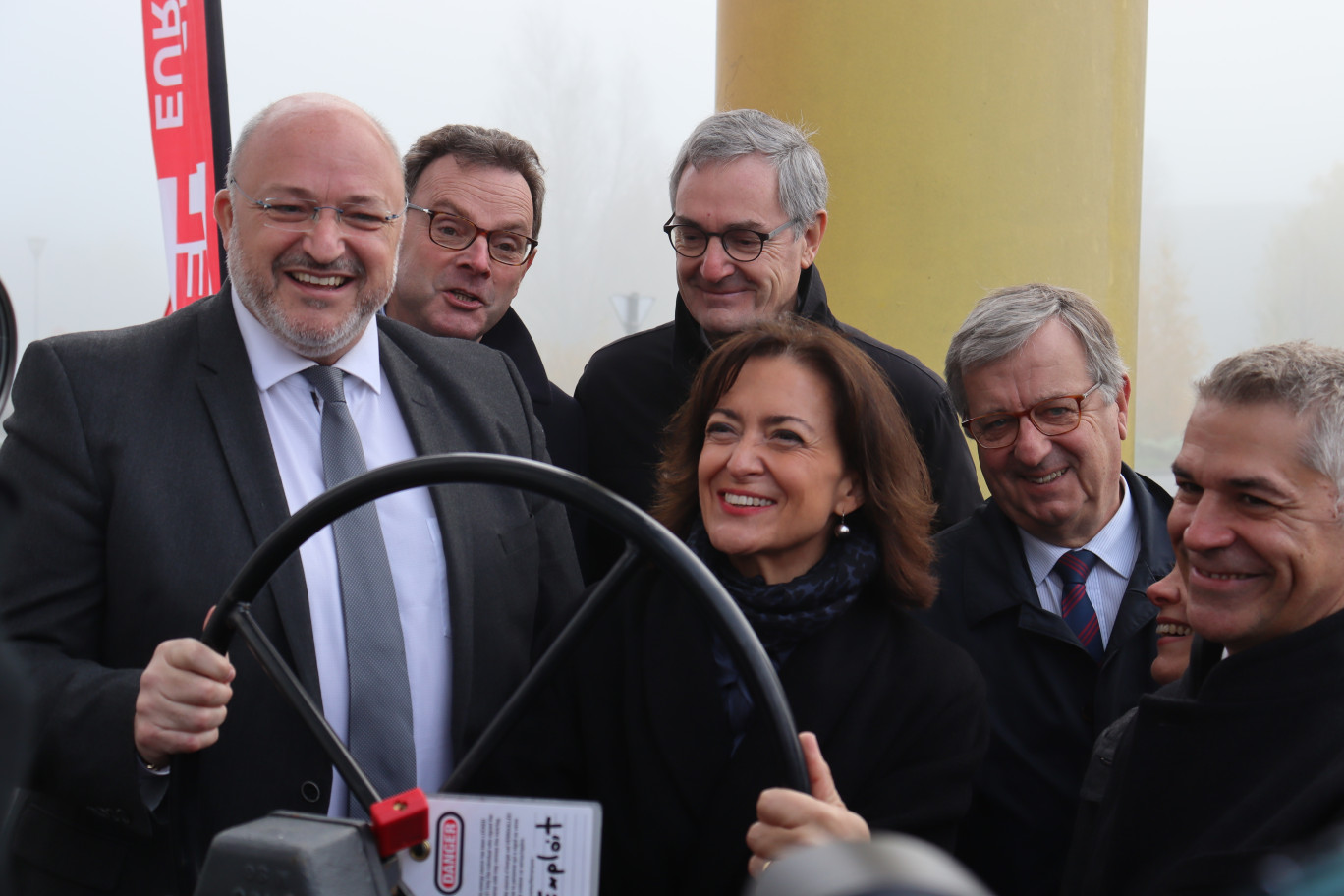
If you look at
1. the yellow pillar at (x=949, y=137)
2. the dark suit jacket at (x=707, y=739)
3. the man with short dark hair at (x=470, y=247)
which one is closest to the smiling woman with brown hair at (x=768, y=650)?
the dark suit jacket at (x=707, y=739)

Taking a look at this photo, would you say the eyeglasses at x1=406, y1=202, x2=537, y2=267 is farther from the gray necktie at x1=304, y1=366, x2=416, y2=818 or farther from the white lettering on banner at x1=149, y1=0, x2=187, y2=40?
the white lettering on banner at x1=149, y1=0, x2=187, y2=40

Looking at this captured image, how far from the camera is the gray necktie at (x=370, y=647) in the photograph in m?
1.61

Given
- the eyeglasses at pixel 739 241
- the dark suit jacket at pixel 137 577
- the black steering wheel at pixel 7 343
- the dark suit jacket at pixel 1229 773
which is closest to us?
the black steering wheel at pixel 7 343

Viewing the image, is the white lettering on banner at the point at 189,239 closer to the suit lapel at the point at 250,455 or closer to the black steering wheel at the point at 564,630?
the suit lapel at the point at 250,455

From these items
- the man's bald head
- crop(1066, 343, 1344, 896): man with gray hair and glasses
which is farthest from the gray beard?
crop(1066, 343, 1344, 896): man with gray hair and glasses

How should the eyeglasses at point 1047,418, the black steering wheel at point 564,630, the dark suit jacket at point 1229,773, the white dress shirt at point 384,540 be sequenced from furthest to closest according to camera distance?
A: the eyeglasses at point 1047,418 < the white dress shirt at point 384,540 < the dark suit jacket at point 1229,773 < the black steering wheel at point 564,630

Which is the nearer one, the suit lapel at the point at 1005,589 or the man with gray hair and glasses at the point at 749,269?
the suit lapel at the point at 1005,589

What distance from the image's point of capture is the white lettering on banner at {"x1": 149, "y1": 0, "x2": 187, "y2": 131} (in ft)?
11.6

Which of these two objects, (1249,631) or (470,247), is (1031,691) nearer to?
(1249,631)

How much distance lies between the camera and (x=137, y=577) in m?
1.61

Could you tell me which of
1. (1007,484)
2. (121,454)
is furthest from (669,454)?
(121,454)

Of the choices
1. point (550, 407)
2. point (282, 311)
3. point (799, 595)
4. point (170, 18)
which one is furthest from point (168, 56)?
point (799, 595)

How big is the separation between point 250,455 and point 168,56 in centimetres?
242

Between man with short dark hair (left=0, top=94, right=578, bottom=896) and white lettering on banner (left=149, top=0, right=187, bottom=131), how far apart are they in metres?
1.94
